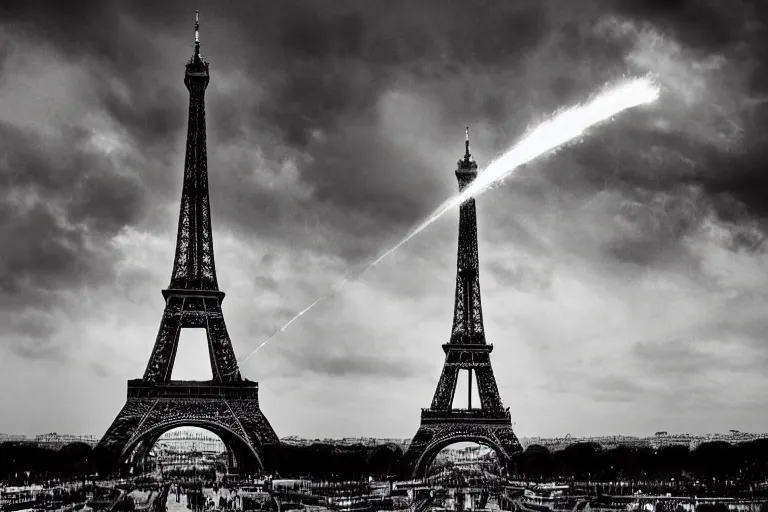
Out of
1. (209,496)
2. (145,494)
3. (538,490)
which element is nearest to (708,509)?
(538,490)

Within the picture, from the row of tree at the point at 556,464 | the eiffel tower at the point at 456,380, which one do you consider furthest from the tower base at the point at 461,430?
the row of tree at the point at 556,464

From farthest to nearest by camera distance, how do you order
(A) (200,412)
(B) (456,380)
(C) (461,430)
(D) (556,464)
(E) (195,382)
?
(B) (456,380) → (C) (461,430) → (D) (556,464) → (A) (200,412) → (E) (195,382)

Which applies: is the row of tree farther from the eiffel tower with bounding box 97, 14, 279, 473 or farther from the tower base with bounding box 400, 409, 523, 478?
the eiffel tower with bounding box 97, 14, 279, 473

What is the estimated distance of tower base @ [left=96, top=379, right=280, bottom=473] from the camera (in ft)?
327

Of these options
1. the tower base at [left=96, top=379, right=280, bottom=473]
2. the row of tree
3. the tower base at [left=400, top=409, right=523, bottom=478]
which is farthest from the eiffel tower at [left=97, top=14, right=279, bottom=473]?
the tower base at [left=400, top=409, right=523, bottom=478]

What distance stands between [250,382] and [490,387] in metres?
31.7

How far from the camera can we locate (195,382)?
333ft

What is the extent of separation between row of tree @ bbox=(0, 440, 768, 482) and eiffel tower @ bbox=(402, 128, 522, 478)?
426cm

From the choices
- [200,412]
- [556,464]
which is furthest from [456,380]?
[200,412]

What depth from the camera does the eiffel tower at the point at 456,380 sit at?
389ft

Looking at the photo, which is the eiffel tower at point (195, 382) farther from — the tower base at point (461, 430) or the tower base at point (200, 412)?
the tower base at point (461, 430)

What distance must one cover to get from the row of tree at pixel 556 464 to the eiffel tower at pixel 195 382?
13.6 ft

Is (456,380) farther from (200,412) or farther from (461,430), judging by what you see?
(200,412)

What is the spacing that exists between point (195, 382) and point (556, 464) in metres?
41.1
